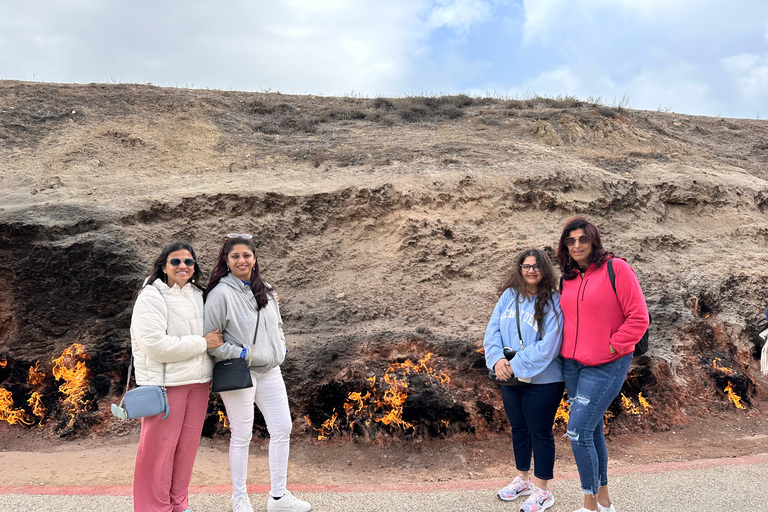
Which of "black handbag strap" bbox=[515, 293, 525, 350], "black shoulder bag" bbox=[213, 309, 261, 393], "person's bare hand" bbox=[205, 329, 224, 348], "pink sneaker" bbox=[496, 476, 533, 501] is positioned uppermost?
"black handbag strap" bbox=[515, 293, 525, 350]

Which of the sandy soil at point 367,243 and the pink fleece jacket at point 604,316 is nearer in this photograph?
the pink fleece jacket at point 604,316

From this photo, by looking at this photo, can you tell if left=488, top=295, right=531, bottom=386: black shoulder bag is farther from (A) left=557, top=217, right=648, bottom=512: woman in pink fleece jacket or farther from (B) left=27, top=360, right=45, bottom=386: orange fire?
(B) left=27, top=360, right=45, bottom=386: orange fire

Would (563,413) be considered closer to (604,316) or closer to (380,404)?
(380,404)

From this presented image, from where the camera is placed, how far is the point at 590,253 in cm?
382

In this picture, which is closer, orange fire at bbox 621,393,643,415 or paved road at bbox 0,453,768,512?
paved road at bbox 0,453,768,512

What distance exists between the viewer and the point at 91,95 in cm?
1248

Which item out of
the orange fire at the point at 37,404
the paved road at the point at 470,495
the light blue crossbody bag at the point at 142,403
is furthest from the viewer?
the orange fire at the point at 37,404

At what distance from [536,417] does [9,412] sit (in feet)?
21.4

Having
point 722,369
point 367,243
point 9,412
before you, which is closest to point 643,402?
point 722,369

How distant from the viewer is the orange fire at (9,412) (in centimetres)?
668

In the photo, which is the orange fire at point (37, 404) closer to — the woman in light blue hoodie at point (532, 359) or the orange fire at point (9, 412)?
the orange fire at point (9, 412)

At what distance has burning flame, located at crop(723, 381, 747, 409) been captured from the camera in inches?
260

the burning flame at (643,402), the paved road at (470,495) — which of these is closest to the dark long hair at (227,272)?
the paved road at (470,495)

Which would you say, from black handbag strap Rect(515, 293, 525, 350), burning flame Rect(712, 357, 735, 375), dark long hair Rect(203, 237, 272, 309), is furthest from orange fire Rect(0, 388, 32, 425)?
burning flame Rect(712, 357, 735, 375)
